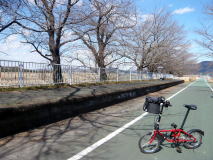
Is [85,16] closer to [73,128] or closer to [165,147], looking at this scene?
[73,128]

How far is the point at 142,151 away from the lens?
12.6ft

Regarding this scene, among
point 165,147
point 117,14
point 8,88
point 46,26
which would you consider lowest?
point 165,147

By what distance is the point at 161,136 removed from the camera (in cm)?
402

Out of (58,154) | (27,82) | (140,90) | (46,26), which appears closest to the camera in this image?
(58,154)

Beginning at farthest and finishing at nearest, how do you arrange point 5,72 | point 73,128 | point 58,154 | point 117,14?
1. point 117,14
2. point 5,72
3. point 73,128
4. point 58,154

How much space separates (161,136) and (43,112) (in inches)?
136

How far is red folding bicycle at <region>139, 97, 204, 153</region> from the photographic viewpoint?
3869 mm

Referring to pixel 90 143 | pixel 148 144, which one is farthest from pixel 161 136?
pixel 90 143

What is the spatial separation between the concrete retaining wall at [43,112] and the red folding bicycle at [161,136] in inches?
121

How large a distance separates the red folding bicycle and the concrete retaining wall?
3.08m

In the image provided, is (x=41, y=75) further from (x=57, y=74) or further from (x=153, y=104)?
(x=153, y=104)

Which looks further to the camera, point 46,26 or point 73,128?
point 46,26

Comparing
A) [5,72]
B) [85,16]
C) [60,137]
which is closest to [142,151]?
[60,137]

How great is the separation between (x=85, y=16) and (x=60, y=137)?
9452mm
